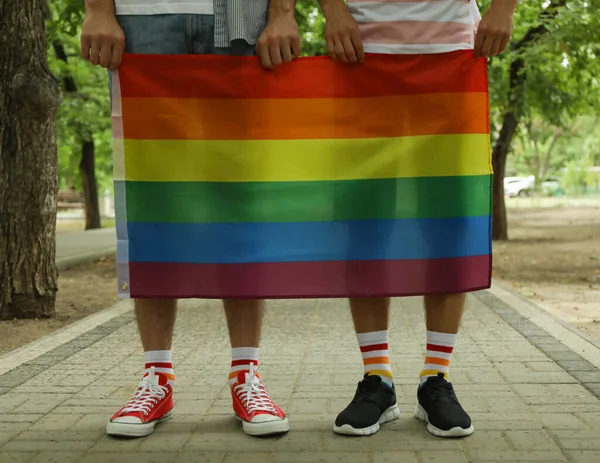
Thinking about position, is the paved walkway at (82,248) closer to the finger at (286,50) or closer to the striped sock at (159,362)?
the striped sock at (159,362)

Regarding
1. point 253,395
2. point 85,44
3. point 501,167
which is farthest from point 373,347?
point 501,167

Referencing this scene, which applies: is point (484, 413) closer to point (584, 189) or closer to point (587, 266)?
point (587, 266)

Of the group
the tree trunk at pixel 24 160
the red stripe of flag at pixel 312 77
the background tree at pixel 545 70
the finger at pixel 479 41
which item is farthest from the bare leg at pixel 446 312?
the background tree at pixel 545 70

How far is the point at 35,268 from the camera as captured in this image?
24.2 ft

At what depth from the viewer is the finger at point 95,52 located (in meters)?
3.56

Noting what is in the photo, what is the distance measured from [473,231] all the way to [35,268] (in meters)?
4.58

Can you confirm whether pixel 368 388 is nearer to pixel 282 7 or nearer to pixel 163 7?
pixel 282 7

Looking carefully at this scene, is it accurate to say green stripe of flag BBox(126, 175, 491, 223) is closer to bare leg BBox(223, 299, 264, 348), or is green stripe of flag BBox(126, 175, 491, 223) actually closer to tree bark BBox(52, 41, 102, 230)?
bare leg BBox(223, 299, 264, 348)

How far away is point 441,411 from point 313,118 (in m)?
1.15

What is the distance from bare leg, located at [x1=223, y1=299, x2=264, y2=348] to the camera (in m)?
3.79

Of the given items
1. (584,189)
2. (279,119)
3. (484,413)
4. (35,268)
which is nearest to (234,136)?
(279,119)

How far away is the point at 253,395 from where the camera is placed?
3.73 m

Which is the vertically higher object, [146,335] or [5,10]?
[5,10]

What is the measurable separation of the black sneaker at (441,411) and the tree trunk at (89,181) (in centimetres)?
2062
